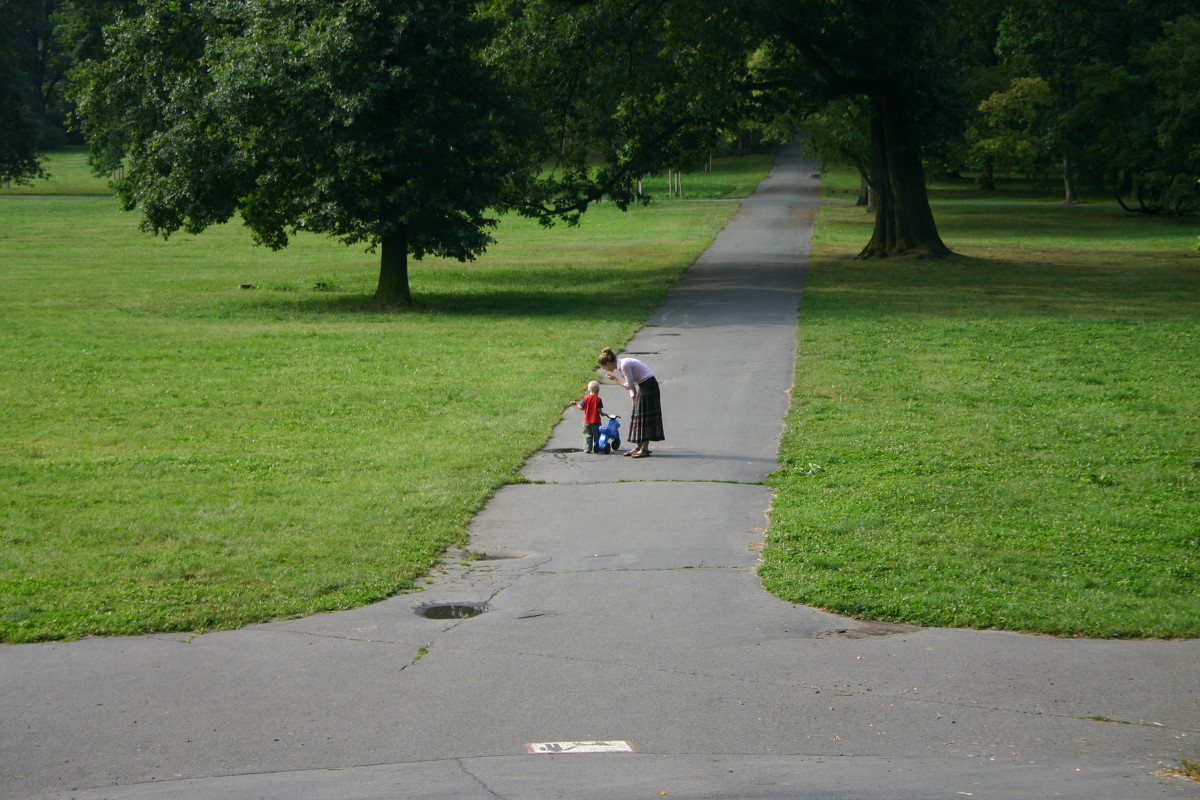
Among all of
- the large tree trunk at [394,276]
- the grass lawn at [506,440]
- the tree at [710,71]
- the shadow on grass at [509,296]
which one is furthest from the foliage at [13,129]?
the large tree trunk at [394,276]

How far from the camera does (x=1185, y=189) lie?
42000 mm

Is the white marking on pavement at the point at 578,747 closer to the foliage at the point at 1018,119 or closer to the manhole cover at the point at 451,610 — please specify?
the manhole cover at the point at 451,610

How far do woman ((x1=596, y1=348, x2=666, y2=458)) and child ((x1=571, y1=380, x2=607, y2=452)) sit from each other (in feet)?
0.94

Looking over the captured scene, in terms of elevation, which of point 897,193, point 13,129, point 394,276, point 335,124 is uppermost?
point 13,129

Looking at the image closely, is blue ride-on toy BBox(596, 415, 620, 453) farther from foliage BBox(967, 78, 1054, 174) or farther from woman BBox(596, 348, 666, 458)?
foliage BBox(967, 78, 1054, 174)

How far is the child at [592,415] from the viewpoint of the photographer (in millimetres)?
12867

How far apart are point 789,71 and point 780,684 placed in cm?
2741

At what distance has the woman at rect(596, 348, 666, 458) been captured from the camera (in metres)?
12.5

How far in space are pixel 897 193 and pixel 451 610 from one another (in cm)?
2790

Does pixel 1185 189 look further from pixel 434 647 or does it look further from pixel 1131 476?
pixel 434 647

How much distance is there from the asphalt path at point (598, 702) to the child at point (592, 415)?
3357mm

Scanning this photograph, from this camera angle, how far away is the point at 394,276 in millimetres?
26031

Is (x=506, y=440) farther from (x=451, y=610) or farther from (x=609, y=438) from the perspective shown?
(x=451, y=610)

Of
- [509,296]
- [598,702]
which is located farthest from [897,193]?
[598,702]
